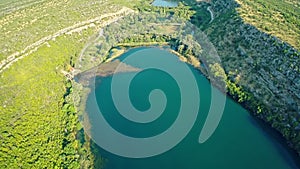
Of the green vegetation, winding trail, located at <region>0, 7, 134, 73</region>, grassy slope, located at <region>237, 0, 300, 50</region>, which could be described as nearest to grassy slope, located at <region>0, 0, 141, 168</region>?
the green vegetation

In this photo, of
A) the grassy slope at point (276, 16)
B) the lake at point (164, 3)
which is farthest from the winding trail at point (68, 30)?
the grassy slope at point (276, 16)

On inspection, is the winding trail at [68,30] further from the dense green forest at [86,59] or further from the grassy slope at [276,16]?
the grassy slope at [276,16]

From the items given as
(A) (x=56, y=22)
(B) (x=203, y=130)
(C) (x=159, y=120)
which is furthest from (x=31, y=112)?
(A) (x=56, y=22)

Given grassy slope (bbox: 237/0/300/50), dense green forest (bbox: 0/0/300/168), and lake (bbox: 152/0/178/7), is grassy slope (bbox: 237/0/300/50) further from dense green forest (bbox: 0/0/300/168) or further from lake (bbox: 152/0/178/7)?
lake (bbox: 152/0/178/7)

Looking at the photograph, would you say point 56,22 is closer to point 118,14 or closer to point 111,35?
point 111,35

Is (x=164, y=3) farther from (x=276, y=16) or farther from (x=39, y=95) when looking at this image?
(x=39, y=95)

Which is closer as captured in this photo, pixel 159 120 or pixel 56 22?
pixel 159 120

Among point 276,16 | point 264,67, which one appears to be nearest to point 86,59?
point 264,67
